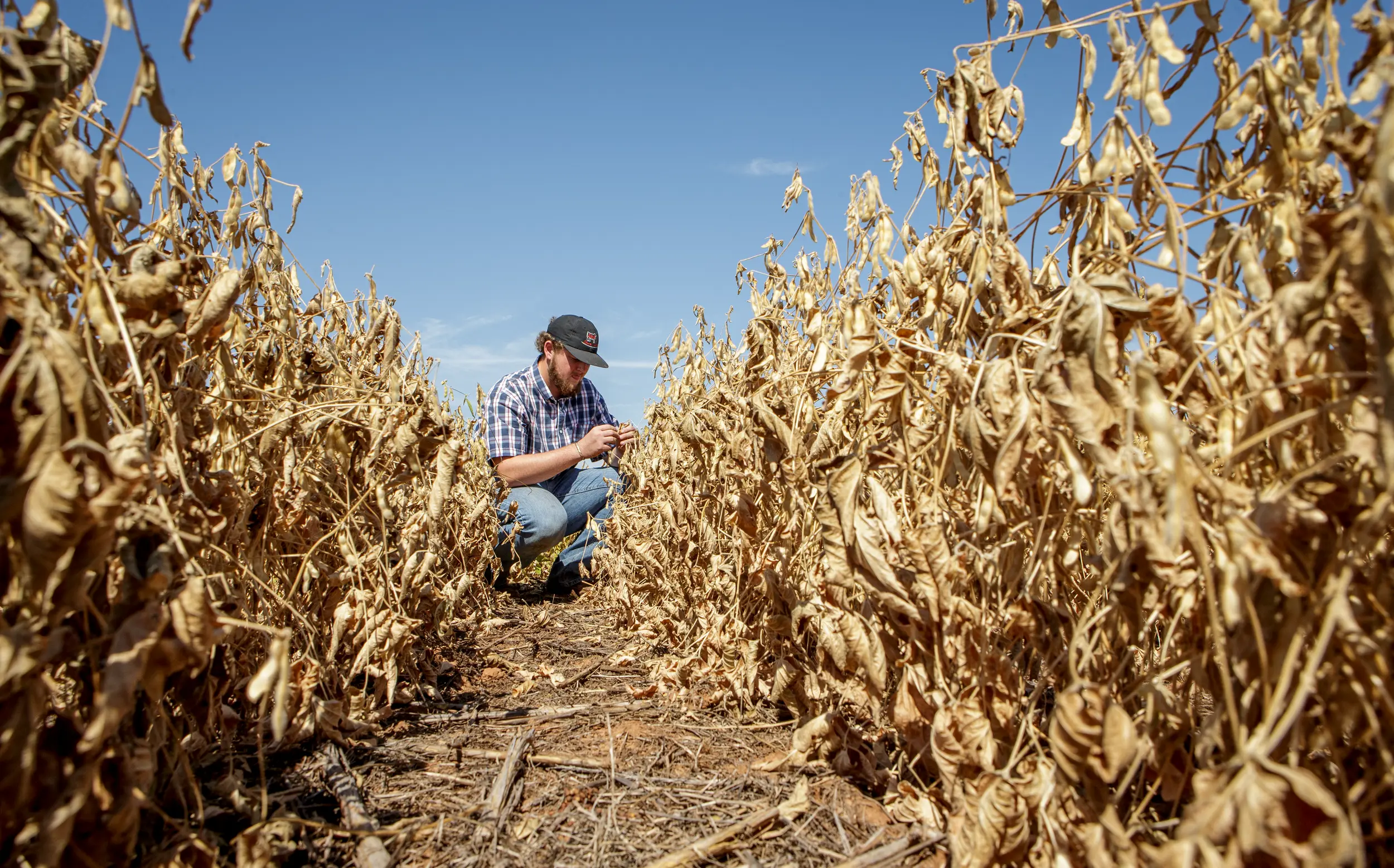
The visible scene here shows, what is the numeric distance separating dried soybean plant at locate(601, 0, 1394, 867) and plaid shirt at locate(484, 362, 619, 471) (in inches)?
115

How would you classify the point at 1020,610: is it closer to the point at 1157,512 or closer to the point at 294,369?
the point at 1157,512

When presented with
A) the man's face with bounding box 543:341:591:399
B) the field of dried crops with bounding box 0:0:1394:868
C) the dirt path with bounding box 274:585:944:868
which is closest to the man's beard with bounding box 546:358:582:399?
the man's face with bounding box 543:341:591:399

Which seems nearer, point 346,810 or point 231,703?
point 346,810

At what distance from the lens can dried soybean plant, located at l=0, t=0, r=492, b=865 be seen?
94cm

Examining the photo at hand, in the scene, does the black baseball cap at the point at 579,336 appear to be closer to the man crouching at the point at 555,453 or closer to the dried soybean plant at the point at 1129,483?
the man crouching at the point at 555,453

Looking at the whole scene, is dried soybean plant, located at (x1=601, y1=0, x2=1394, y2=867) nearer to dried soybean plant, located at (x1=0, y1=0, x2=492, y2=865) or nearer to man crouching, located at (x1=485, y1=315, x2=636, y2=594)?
dried soybean plant, located at (x1=0, y1=0, x2=492, y2=865)

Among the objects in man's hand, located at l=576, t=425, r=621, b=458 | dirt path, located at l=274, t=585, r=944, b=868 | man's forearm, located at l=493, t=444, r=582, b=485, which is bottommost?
dirt path, located at l=274, t=585, r=944, b=868

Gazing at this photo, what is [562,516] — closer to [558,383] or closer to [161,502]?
[558,383]

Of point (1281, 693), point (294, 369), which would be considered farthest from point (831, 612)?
point (294, 369)

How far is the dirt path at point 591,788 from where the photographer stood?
5.29 ft

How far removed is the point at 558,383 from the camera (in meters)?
4.96

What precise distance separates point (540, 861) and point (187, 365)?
1.14m

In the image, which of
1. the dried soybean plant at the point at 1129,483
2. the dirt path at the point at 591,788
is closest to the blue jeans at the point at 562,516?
the dirt path at the point at 591,788

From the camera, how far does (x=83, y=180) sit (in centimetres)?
107
